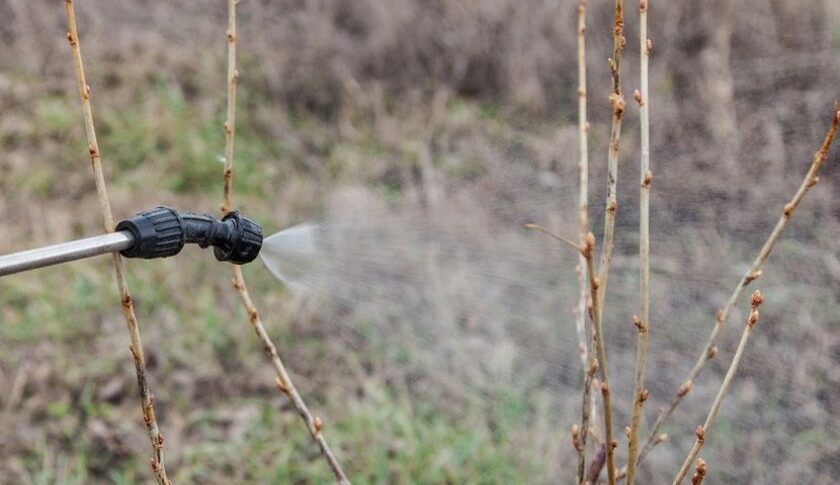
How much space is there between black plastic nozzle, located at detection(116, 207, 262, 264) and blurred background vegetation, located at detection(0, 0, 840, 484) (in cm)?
122

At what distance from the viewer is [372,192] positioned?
4.09 metres

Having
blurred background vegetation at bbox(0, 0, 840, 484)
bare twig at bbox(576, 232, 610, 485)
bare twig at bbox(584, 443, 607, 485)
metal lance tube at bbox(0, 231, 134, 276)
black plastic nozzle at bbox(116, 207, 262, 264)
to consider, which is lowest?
bare twig at bbox(584, 443, 607, 485)

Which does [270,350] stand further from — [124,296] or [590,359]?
[590,359]

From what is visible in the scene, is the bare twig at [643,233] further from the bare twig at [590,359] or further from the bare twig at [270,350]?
the bare twig at [270,350]

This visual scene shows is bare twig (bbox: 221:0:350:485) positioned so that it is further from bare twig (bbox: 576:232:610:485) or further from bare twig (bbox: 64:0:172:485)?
bare twig (bbox: 576:232:610:485)

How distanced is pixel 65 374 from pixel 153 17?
9.30ft

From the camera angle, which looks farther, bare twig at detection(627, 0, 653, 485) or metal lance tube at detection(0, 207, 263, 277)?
bare twig at detection(627, 0, 653, 485)

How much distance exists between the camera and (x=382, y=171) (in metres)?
4.28

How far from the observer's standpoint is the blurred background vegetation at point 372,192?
2.70m

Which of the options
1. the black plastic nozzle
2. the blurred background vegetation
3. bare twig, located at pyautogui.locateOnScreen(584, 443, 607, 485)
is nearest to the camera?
the black plastic nozzle

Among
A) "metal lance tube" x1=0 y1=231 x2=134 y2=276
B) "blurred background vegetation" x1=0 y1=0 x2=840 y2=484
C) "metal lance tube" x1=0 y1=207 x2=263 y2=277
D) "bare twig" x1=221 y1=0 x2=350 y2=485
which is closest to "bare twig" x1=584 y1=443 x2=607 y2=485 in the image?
"bare twig" x1=221 y1=0 x2=350 y2=485

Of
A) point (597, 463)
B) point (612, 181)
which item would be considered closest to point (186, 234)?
point (612, 181)

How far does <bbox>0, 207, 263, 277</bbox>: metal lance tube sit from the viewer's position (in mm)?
1000

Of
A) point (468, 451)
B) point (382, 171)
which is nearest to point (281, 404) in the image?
point (468, 451)
